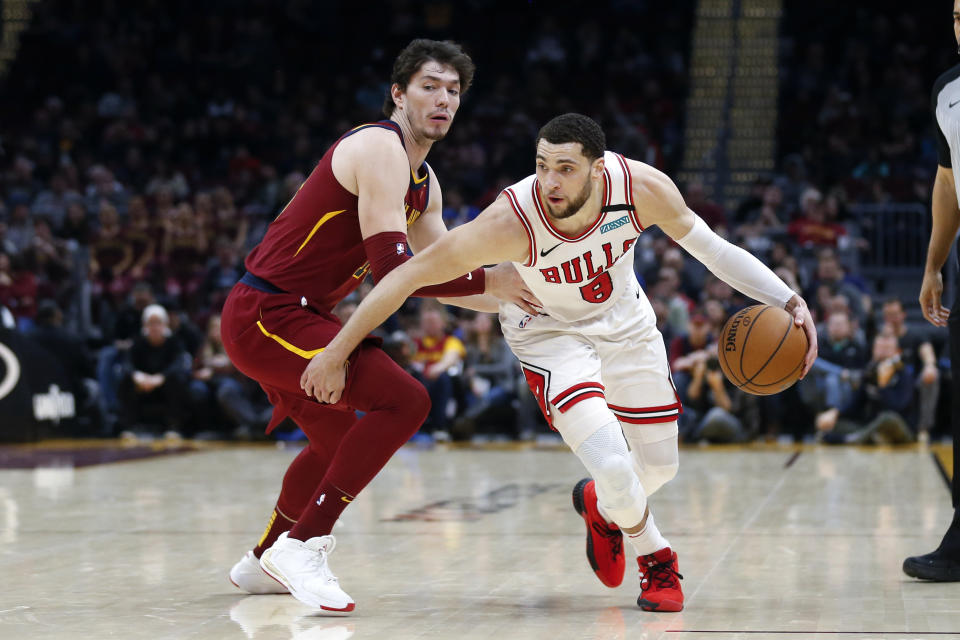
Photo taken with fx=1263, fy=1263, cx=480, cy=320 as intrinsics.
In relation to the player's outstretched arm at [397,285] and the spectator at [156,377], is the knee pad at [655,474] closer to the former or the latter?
the player's outstretched arm at [397,285]

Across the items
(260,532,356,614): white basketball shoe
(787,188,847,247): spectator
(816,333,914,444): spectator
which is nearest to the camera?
(260,532,356,614): white basketball shoe

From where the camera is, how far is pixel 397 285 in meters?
3.93

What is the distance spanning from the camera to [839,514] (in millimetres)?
6219

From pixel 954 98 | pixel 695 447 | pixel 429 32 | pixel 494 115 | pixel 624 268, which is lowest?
pixel 695 447

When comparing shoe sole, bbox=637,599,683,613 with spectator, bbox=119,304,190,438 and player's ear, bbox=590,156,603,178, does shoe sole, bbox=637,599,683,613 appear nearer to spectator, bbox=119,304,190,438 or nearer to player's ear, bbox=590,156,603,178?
player's ear, bbox=590,156,603,178

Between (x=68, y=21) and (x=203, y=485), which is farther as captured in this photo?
(x=68, y=21)

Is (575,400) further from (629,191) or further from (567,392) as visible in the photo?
(629,191)

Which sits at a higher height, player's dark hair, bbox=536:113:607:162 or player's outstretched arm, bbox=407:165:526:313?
player's dark hair, bbox=536:113:607:162

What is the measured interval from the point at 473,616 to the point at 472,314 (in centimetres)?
755

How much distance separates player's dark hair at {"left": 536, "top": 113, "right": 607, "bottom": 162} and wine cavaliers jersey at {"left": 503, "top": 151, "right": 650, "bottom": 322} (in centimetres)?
13

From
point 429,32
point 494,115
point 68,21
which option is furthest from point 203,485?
point 68,21

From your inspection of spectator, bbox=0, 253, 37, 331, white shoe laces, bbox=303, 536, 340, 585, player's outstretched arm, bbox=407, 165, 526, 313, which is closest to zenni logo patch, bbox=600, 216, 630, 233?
player's outstretched arm, bbox=407, 165, 526, 313

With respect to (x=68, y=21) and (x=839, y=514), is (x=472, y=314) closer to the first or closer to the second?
(x=839, y=514)

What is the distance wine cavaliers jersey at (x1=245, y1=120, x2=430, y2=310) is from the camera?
4160 millimetres
